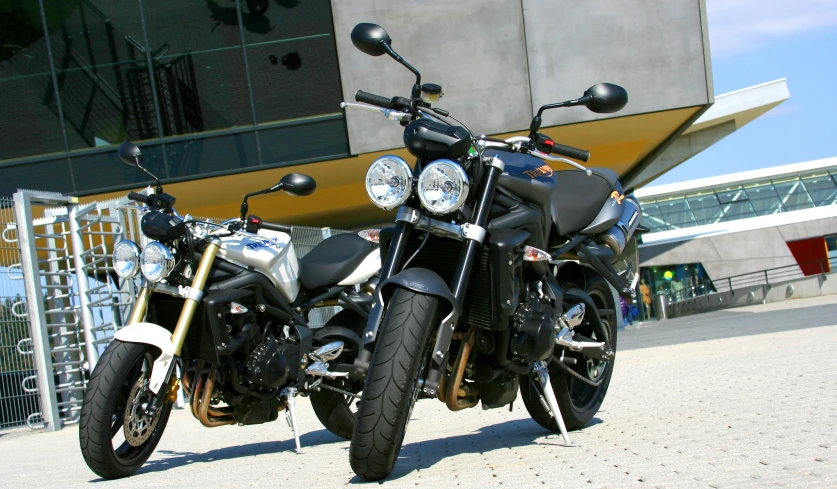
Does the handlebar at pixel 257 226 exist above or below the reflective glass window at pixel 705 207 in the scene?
above

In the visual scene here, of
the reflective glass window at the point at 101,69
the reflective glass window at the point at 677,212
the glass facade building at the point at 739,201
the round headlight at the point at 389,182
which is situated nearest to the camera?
the round headlight at the point at 389,182

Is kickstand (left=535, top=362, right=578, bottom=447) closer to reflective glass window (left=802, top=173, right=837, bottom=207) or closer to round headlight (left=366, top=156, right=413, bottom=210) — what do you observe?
round headlight (left=366, top=156, right=413, bottom=210)

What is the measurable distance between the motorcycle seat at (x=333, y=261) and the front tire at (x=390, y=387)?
2436mm

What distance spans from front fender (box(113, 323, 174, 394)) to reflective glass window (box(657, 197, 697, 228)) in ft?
164

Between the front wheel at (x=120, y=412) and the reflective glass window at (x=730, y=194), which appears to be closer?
the front wheel at (x=120, y=412)

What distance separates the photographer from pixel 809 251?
163 ft

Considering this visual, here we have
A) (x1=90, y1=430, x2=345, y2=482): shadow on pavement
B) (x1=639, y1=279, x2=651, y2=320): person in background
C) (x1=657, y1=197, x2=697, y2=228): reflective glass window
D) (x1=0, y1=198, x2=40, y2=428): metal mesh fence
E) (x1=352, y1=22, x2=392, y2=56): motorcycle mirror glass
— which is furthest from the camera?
(x1=657, y1=197, x2=697, y2=228): reflective glass window

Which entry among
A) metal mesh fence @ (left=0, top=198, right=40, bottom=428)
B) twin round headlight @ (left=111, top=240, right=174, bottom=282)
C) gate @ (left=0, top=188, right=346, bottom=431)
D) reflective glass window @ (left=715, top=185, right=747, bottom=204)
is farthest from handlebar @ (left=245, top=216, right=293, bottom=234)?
reflective glass window @ (left=715, top=185, right=747, bottom=204)

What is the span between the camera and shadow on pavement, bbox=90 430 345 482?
538cm

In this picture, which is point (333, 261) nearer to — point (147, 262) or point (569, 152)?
point (147, 262)

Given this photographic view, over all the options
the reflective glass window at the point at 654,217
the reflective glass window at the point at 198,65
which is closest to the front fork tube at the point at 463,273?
the reflective glass window at the point at 198,65

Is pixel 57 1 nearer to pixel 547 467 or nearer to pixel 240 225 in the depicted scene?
pixel 240 225

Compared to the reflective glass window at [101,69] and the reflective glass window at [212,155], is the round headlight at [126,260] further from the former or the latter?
the reflective glass window at [101,69]

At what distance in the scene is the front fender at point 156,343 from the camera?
4.78 meters
